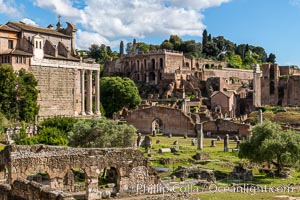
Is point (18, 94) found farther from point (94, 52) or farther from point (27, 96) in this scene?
point (94, 52)

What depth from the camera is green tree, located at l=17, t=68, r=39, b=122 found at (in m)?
49.2

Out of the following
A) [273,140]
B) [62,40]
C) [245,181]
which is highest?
[62,40]

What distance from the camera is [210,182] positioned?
27.3 m

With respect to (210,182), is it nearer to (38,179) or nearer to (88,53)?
(38,179)

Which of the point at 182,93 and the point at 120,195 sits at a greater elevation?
the point at 182,93

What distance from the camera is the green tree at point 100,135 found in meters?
31.9

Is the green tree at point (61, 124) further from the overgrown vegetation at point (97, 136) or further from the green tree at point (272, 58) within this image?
the green tree at point (272, 58)

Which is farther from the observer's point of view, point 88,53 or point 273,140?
point 88,53

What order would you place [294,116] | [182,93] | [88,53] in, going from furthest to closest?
[88,53] < [182,93] < [294,116]

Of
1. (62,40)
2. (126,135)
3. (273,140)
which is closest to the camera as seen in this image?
(273,140)

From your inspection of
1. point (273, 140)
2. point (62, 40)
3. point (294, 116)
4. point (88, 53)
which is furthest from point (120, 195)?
point (88, 53)

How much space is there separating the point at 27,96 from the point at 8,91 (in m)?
2.09

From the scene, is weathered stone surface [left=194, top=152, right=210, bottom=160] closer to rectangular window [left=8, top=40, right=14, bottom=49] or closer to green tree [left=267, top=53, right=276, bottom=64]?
rectangular window [left=8, top=40, right=14, bottom=49]

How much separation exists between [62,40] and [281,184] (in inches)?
1651
